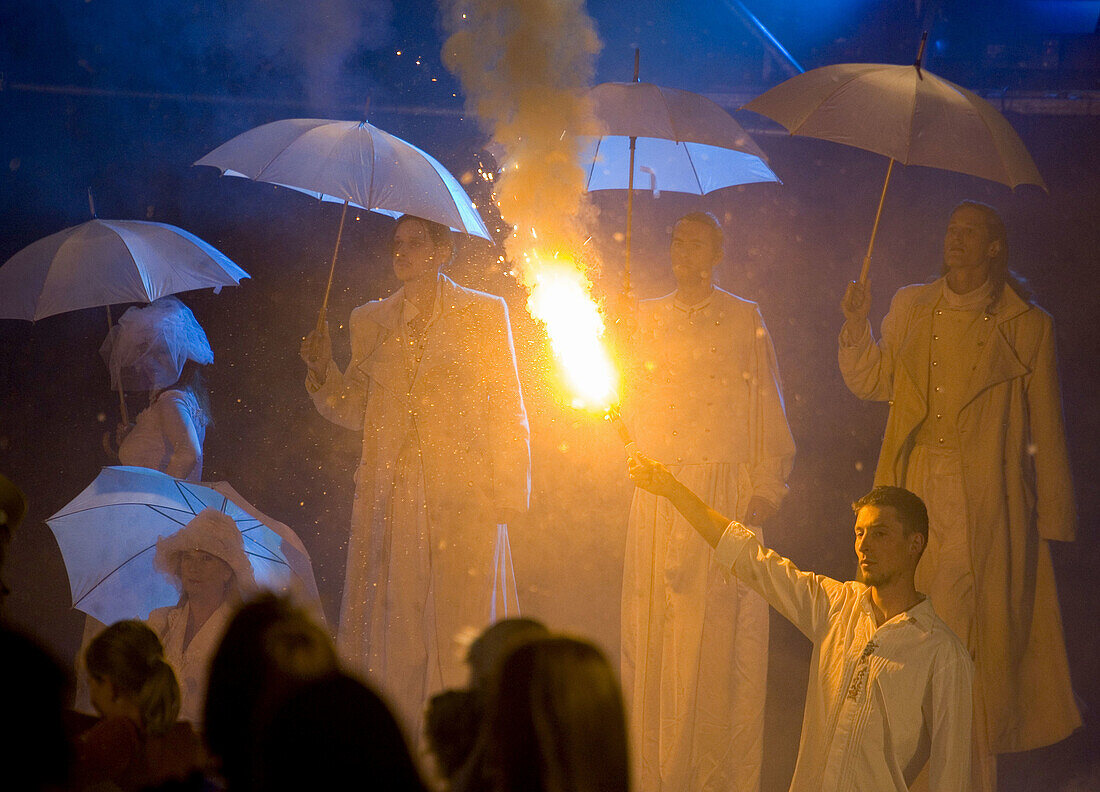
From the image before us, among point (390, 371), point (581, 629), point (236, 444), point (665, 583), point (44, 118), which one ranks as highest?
point (44, 118)

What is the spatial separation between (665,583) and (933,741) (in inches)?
63.6

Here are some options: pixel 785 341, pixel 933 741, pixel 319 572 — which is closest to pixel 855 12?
pixel 785 341

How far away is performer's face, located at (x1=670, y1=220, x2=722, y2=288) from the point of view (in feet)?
17.2

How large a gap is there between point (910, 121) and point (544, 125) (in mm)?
1495

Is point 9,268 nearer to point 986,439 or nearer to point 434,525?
point 434,525

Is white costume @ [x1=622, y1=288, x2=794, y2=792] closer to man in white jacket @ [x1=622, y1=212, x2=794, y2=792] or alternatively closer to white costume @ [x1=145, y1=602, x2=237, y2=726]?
man in white jacket @ [x1=622, y1=212, x2=794, y2=792]

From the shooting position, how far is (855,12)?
580 cm

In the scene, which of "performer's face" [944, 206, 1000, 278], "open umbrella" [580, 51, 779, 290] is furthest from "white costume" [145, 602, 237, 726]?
"performer's face" [944, 206, 1000, 278]

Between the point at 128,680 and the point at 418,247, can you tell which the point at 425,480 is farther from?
the point at 128,680

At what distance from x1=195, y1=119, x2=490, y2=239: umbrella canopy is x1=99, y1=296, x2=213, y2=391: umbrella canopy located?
0.99 m

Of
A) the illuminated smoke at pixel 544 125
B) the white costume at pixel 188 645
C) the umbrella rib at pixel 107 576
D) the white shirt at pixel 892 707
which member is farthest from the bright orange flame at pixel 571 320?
the umbrella rib at pixel 107 576

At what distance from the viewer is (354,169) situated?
480 cm

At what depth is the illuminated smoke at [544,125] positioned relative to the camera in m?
4.88

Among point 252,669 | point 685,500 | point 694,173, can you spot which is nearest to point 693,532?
point 685,500
